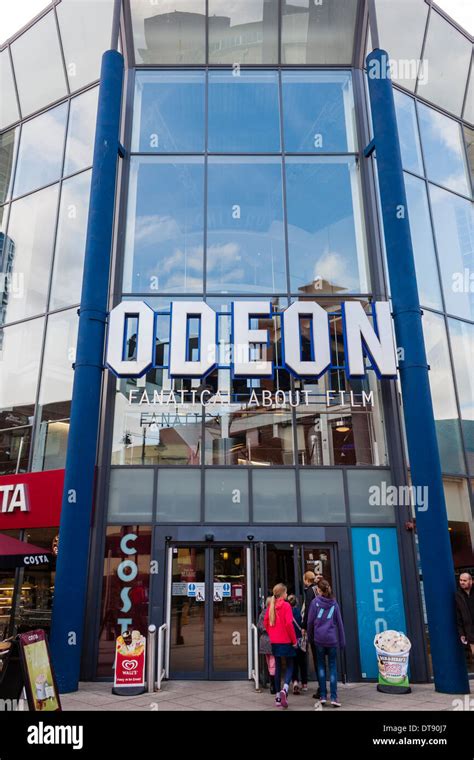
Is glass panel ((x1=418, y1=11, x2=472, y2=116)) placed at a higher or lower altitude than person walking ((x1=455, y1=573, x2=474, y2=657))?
higher

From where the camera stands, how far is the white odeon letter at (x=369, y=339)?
11969mm

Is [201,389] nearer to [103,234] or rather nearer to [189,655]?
[103,234]

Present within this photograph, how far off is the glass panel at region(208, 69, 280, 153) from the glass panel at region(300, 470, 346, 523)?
8.53 m

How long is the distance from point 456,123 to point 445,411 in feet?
30.6

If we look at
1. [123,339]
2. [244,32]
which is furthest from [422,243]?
[123,339]

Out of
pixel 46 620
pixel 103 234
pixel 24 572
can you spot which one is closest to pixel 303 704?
pixel 46 620

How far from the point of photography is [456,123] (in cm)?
1705

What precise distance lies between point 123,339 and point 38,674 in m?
6.57

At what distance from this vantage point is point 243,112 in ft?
50.4

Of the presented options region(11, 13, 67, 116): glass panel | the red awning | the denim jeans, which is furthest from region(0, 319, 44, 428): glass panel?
the denim jeans

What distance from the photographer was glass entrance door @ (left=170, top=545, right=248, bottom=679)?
11008mm

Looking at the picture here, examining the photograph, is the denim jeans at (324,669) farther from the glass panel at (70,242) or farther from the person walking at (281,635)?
the glass panel at (70,242)

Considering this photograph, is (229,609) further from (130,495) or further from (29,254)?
(29,254)

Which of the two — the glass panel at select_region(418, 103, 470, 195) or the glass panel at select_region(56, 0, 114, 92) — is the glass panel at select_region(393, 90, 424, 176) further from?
the glass panel at select_region(56, 0, 114, 92)
